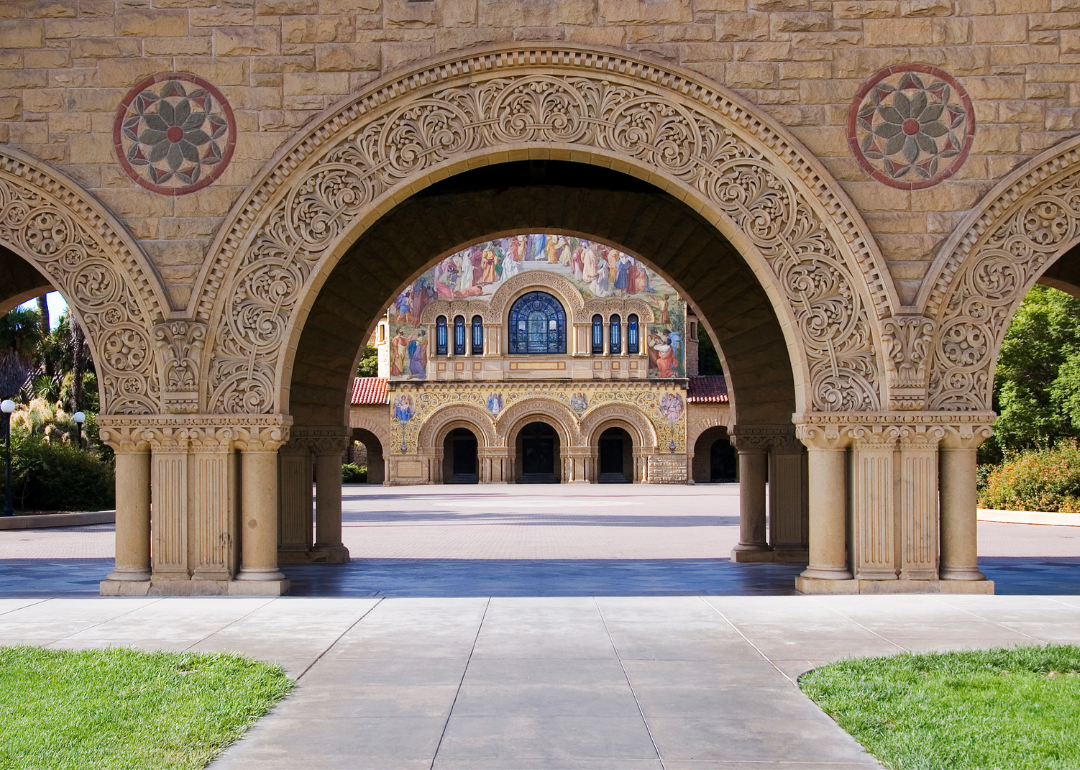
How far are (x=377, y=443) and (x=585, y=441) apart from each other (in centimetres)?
1075

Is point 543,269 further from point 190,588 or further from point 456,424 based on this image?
point 190,588

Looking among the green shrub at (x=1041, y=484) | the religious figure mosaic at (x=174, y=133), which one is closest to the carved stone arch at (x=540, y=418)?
the green shrub at (x=1041, y=484)

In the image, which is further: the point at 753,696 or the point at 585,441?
the point at 585,441

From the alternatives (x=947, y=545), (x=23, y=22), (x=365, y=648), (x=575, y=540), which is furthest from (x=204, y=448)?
(x=575, y=540)

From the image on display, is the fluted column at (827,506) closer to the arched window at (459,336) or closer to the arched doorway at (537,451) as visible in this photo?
the arched window at (459,336)

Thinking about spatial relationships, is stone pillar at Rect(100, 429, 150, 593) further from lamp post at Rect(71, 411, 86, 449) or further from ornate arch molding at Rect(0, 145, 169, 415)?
lamp post at Rect(71, 411, 86, 449)

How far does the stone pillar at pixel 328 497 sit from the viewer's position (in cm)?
1436

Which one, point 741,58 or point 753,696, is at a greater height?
point 741,58

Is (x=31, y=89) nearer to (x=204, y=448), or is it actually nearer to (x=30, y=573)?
(x=204, y=448)

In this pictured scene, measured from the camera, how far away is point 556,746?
207 inches

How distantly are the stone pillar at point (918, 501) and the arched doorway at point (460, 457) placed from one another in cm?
4417

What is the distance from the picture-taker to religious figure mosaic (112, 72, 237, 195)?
1027 centimetres

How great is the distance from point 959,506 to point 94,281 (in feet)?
26.5

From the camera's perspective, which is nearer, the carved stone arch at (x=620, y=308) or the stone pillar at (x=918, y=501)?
the stone pillar at (x=918, y=501)
